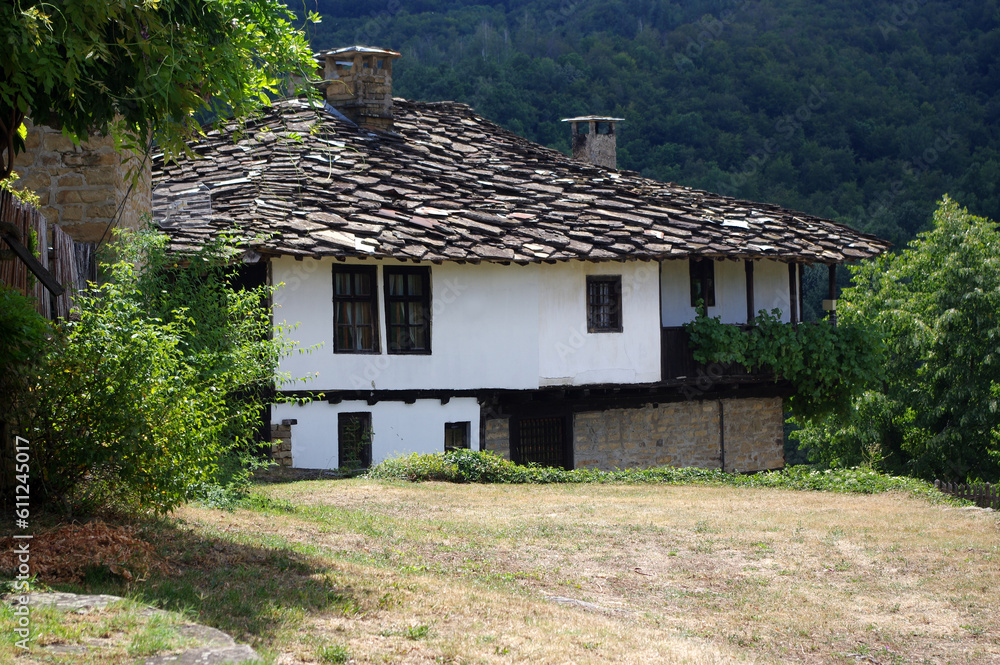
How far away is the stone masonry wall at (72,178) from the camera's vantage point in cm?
1188

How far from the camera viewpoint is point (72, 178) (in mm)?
11906

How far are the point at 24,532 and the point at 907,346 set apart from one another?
28.1 meters

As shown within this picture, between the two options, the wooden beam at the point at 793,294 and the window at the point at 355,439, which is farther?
the wooden beam at the point at 793,294

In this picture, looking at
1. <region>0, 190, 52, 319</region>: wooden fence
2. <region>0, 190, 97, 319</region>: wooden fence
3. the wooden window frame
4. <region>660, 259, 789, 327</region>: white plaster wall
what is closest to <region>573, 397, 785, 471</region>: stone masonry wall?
<region>660, 259, 789, 327</region>: white plaster wall

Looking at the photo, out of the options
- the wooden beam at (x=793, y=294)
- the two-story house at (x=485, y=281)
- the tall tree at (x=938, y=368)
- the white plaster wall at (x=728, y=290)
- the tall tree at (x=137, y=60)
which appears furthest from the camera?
the tall tree at (x=938, y=368)

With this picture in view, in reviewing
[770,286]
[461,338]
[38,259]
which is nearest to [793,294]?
[770,286]

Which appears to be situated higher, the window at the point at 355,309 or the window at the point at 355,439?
the window at the point at 355,309

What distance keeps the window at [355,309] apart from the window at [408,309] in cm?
Result: 27

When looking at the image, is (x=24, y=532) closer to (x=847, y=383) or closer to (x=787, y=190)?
(x=847, y=383)

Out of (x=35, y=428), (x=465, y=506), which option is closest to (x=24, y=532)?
(x=35, y=428)

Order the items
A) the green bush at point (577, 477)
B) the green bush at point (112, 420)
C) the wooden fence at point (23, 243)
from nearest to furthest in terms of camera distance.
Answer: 1. the green bush at point (112, 420)
2. the wooden fence at point (23, 243)
3. the green bush at point (577, 477)

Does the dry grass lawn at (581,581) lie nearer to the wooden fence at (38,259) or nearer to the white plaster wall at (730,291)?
the wooden fence at (38,259)

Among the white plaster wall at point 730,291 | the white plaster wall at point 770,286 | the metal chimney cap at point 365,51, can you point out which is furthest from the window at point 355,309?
the white plaster wall at point 770,286

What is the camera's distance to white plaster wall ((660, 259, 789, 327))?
20641 mm
